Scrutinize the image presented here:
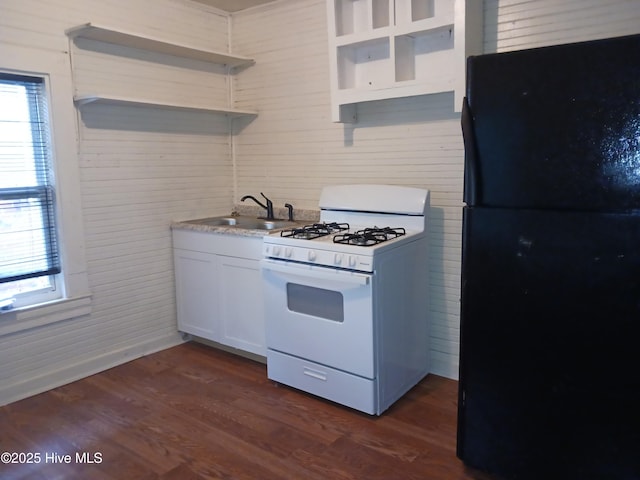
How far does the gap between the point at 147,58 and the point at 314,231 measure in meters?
1.67

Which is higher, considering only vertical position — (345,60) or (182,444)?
(345,60)

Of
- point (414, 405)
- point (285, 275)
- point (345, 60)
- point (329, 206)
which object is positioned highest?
point (345, 60)

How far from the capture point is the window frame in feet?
8.98

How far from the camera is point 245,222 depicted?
3670mm

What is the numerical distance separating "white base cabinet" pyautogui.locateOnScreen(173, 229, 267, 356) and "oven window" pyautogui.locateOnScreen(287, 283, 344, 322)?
1.24 feet

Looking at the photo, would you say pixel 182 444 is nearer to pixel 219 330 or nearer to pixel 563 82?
pixel 219 330

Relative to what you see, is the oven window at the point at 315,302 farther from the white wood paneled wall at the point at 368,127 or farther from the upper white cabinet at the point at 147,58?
the upper white cabinet at the point at 147,58

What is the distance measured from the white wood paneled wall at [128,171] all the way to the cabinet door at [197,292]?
9cm

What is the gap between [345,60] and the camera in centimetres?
305

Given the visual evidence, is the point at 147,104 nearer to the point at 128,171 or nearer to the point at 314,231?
the point at 128,171

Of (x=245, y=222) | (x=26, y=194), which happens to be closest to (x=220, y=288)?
Result: (x=245, y=222)

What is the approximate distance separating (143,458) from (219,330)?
3.84 feet

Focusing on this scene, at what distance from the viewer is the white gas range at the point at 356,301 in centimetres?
250

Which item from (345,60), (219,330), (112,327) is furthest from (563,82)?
(112,327)
